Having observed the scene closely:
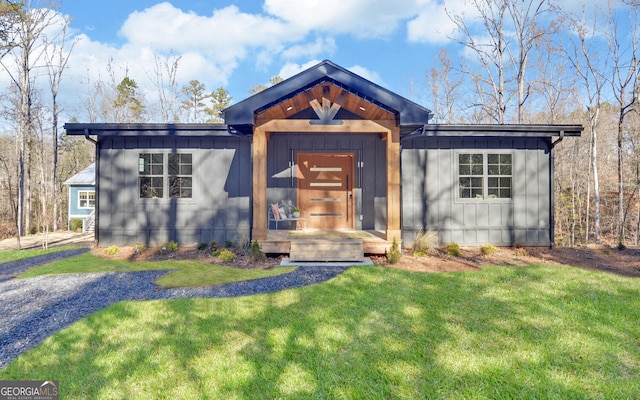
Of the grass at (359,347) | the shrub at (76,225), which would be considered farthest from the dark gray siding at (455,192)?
the shrub at (76,225)

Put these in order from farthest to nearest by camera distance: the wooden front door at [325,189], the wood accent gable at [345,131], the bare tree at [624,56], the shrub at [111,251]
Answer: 1. the bare tree at [624,56]
2. the wooden front door at [325,189]
3. the shrub at [111,251]
4. the wood accent gable at [345,131]

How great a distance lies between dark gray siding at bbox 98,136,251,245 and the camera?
7.90 metres

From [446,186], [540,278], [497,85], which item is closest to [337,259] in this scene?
[540,278]

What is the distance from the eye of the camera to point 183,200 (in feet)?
26.0

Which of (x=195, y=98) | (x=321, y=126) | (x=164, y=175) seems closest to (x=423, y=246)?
(x=321, y=126)

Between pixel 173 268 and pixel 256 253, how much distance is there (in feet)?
5.14

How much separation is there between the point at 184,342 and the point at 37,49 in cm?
1976

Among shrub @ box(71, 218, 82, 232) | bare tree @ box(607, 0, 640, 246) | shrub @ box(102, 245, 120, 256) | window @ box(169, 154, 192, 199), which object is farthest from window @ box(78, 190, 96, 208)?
bare tree @ box(607, 0, 640, 246)

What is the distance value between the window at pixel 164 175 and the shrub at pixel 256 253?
2.95 meters

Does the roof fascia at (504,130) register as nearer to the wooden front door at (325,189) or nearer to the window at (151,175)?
the wooden front door at (325,189)

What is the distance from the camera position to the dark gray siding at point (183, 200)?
7898mm

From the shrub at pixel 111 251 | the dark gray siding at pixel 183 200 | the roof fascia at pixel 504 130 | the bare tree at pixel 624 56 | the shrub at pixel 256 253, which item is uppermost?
the bare tree at pixel 624 56

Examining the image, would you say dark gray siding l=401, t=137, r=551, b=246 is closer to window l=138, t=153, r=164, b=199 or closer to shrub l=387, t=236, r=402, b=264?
shrub l=387, t=236, r=402, b=264

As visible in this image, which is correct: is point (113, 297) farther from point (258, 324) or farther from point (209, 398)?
point (209, 398)
